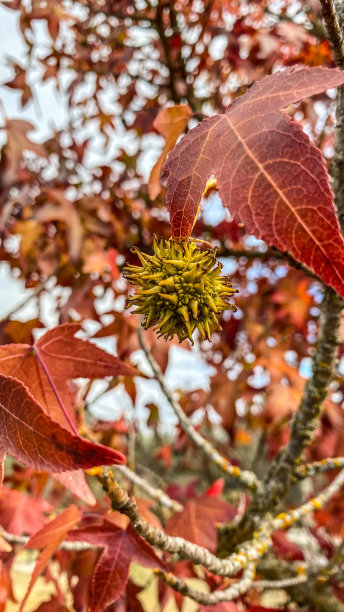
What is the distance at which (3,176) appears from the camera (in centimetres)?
169

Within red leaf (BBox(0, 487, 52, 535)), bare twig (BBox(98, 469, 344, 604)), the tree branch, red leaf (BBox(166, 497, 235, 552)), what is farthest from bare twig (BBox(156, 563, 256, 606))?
the tree branch

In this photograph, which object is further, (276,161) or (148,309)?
(148,309)

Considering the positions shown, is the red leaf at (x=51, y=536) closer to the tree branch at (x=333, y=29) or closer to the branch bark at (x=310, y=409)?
the branch bark at (x=310, y=409)

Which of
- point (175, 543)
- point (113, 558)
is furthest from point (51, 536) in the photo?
point (175, 543)

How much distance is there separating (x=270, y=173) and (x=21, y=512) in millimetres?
1076

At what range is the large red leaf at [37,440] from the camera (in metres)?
0.40

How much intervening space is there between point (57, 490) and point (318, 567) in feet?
4.89

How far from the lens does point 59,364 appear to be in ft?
2.38

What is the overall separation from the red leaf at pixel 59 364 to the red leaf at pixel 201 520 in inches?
15.3

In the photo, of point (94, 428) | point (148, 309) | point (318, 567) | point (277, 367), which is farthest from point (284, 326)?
point (148, 309)

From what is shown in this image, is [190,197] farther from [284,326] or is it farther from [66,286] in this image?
[284,326]

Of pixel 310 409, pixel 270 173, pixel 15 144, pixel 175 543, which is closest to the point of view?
pixel 270 173

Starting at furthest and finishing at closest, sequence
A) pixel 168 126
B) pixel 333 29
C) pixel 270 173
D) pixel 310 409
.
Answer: pixel 310 409, pixel 168 126, pixel 333 29, pixel 270 173

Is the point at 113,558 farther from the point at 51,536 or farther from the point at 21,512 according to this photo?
the point at 21,512
